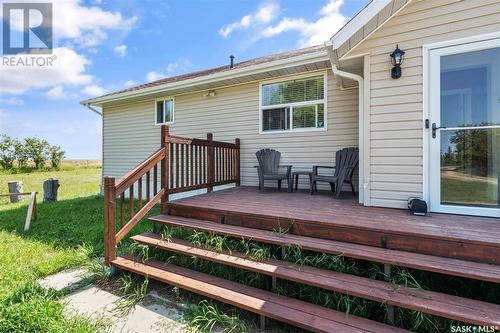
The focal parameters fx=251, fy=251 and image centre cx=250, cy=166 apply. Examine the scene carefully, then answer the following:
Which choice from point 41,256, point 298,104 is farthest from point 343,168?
point 41,256

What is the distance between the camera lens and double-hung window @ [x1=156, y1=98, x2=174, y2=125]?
7281 mm

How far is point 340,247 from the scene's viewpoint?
239 cm

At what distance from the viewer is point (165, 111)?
24.3 feet

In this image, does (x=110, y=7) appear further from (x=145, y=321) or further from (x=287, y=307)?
(x=287, y=307)

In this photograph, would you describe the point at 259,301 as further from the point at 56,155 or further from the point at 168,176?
the point at 56,155

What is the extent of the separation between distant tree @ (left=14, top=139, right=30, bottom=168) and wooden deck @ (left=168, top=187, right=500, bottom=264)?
22.6 meters

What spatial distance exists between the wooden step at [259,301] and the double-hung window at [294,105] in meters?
3.76

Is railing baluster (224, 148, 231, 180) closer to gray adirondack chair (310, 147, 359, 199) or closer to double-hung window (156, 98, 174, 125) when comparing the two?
gray adirondack chair (310, 147, 359, 199)

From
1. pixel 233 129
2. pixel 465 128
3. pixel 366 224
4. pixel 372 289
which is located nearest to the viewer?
pixel 372 289

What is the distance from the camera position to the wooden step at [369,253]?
1879 millimetres

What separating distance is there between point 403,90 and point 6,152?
83.4ft

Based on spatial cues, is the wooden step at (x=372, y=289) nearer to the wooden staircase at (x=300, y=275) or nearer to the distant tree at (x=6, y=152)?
the wooden staircase at (x=300, y=275)

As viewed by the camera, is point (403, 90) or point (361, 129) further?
point (361, 129)

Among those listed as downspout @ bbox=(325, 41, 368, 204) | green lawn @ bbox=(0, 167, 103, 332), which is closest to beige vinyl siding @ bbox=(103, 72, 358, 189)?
downspout @ bbox=(325, 41, 368, 204)
